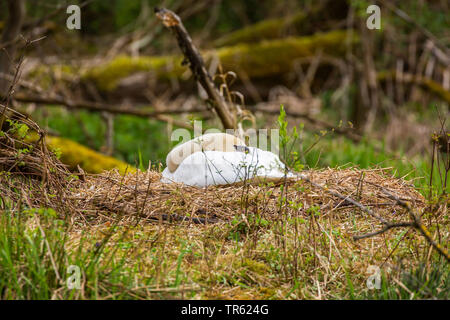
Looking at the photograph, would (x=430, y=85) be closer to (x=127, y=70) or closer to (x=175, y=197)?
(x=127, y=70)

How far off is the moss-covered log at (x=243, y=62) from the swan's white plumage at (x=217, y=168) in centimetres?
670

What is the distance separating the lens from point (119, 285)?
1.98 meters

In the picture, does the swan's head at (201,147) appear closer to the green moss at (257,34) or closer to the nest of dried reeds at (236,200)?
the nest of dried reeds at (236,200)

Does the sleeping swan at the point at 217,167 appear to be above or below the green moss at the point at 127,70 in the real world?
below

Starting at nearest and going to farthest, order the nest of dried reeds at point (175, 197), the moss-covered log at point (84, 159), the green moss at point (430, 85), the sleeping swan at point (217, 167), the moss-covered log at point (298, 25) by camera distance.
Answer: the nest of dried reeds at point (175, 197), the sleeping swan at point (217, 167), the moss-covered log at point (84, 159), the green moss at point (430, 85), the moss-covered log at point (298, 25)

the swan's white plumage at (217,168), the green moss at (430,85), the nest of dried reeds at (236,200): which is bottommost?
the nest of dried reeds at (236,200)

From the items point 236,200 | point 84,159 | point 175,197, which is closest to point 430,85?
point 84,159

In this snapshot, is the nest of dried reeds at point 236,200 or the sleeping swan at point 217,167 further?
the sleeping swan at point 217,167

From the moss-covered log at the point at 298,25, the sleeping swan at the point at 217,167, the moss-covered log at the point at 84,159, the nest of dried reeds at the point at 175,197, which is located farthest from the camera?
the moss-covered log at the point at 298,25

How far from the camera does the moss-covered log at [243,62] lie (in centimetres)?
993

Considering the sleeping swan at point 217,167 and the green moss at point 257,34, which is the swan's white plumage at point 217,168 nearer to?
the sleeping swan at point 217,167

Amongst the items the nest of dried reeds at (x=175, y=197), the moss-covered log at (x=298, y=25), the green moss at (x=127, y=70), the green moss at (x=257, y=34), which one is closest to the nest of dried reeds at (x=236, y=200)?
the nest of dried reeds at (x=175, y=197)
